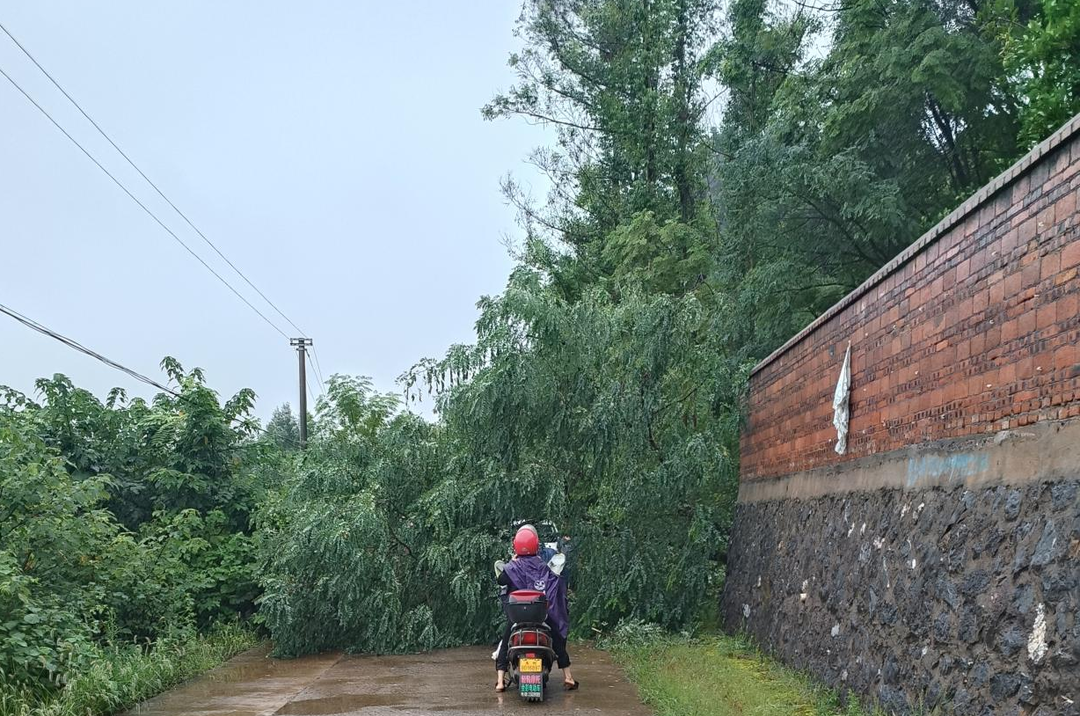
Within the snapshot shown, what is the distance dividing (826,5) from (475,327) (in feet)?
37.1

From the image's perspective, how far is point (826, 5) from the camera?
20781 mm

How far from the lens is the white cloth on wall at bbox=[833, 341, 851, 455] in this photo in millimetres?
9438

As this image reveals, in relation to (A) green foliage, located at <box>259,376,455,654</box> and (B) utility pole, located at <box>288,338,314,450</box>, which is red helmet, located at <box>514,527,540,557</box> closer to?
(A) green foliage, located at <box>259,376,455,654</box>

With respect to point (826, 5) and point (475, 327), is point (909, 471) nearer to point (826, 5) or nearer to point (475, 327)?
point (475, 327)

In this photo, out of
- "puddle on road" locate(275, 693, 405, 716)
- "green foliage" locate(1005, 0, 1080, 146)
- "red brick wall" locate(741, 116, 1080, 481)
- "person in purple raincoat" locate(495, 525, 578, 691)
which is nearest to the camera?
"red brick wall" locate(741, 116, 1080, 481)

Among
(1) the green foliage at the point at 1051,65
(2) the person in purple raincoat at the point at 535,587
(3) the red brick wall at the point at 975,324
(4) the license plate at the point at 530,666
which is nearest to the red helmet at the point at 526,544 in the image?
(2) the person in purple raincoat at the point at 535,587

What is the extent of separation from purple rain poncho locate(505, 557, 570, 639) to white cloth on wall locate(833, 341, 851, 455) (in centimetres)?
285

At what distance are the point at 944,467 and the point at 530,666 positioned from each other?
156 inches

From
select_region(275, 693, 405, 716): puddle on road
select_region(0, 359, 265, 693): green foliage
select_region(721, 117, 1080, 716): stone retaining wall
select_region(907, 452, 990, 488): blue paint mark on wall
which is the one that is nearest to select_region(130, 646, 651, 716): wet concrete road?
select_region(275, 693, 405, 716): puddle on road

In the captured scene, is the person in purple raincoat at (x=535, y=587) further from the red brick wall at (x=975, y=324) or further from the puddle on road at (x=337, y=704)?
the red brick wall at (x=975, y=324)

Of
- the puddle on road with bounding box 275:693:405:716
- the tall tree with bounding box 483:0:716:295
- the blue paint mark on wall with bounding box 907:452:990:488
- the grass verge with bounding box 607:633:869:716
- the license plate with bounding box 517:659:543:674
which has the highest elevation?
the tall tree with bounding box 483:0:716:295

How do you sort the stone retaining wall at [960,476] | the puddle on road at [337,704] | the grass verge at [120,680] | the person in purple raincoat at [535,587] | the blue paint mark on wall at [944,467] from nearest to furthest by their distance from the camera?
the stone retaining wall at [960,476] → the blue paint mark on wall at [944,467] → the grass verge at [120,680] → the puddle on road at [337,704] → the person in purple raincoat at [535,587]

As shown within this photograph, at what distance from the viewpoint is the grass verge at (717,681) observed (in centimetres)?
802

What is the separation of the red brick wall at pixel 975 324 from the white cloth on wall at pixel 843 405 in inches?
4.0
